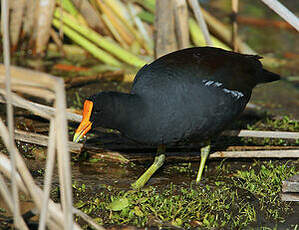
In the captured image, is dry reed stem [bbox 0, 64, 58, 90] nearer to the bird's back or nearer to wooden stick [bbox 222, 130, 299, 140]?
the bird's back

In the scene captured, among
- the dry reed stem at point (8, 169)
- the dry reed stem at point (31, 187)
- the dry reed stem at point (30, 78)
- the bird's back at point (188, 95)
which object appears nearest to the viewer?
the dry reed stem at point (30, 78)

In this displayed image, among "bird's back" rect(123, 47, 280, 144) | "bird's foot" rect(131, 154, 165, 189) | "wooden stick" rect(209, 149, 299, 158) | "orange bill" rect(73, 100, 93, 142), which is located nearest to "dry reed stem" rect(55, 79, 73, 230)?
"orange bill" rect(73, 100, 93, 142)

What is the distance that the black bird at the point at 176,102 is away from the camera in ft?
11.4

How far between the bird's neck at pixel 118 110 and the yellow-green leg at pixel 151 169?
54 cm

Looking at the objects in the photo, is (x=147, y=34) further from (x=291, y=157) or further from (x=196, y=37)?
(x=291, y=157)

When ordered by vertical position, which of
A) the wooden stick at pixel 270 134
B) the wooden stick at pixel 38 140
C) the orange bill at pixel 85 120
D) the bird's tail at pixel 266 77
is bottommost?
the wooden stick at pixel 38 140

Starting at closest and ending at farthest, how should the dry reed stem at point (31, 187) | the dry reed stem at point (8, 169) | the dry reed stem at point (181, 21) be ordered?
the dry reed stem at point (31, 187) → the dry reed stem at point (8, 169) → the dry reed stem at point (181, 21)

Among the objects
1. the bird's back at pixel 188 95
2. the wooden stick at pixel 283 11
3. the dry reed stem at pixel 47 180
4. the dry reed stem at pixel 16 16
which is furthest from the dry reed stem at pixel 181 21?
the dry reed stem at pixel 47 180

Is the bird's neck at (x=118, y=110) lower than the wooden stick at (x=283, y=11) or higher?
lower

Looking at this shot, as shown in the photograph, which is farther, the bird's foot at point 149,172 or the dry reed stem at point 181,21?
the dry reed stem at point 181,21

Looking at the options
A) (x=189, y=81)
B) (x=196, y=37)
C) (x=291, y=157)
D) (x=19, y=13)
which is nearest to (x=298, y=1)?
(x=196, y=37)

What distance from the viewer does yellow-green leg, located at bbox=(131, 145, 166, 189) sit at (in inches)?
151

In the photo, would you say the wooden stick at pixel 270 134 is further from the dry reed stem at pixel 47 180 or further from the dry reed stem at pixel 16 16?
the dry reed stem at pixel 16 16

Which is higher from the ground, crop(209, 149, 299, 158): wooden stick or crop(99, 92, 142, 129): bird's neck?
crop(99, 92, 142, 129): bird's neck
